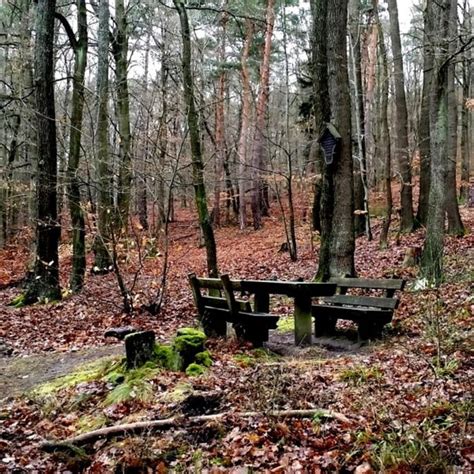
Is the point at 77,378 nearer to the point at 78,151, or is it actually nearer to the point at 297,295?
the point at 297,295

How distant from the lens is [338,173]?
9375 millimetres

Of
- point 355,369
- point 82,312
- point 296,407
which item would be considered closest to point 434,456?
point 296,407

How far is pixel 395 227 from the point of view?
63.2 ft

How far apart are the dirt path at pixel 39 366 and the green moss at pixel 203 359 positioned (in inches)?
72.1

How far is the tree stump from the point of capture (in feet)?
18.1

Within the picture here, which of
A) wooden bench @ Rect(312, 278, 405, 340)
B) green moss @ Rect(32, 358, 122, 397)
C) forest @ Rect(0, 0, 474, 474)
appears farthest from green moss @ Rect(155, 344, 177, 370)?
wooden bench @ Rect(312, 278, 405, 340)

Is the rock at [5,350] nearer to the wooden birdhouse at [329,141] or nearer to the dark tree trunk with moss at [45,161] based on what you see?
the dark tree trunk with moss at [45,161]

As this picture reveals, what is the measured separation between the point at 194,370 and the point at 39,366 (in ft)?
8.79

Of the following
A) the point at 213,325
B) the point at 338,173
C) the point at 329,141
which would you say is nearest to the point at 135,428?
the point at 213,325

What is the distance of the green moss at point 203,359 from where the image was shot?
18.8ft

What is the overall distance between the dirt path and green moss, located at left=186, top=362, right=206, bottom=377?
1845mm

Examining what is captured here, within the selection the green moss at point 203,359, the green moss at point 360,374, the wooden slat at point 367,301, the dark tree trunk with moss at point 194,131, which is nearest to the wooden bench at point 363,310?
→ the wooden slat at point 367,301

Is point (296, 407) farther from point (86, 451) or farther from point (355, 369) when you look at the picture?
point (86, 451)

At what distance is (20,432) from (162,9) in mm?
15434
